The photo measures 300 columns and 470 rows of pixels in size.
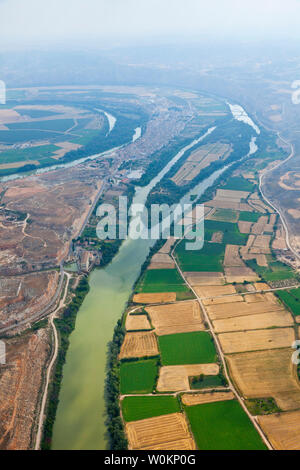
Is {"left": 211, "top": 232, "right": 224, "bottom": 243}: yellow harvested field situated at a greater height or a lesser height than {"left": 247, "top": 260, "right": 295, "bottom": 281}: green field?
greater

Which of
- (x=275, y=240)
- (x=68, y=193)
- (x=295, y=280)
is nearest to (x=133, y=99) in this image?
(x=68, y=193)

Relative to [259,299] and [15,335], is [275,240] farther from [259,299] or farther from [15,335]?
[15,335]

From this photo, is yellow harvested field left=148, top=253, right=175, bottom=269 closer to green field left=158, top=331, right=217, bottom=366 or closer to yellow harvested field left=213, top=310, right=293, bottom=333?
yellow harvested field left=213, top=310, right=293, bottom=333

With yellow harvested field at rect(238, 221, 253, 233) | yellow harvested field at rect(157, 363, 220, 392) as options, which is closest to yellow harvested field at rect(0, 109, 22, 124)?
yellow harvested field at rect(238, 221, 253, 233)

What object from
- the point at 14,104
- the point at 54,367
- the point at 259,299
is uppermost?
the point at 14,104

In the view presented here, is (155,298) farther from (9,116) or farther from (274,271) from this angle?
(9,116)

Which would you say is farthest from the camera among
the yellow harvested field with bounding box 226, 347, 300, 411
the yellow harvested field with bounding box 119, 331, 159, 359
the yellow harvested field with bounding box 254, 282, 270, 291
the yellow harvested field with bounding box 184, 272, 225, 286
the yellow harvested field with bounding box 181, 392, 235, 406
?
the yellow harvested field with bounding box 184, 272, 225, 286

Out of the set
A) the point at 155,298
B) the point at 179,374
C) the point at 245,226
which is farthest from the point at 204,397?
the point at 245,226
